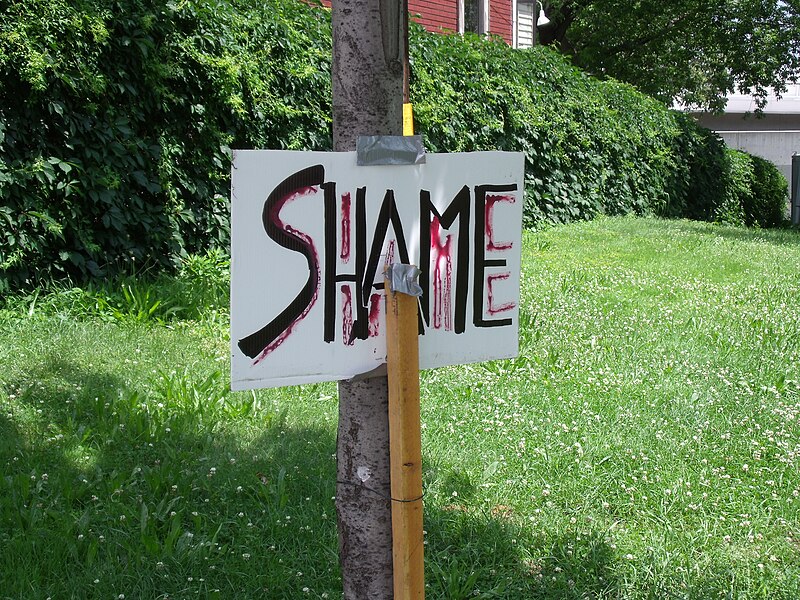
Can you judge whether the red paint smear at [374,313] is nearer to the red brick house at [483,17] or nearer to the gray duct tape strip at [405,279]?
the gray duct tape strip at [405,279]

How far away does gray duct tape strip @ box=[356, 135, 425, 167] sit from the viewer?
1920mm

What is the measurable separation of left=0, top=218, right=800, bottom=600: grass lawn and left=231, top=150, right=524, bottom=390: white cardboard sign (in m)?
1.23

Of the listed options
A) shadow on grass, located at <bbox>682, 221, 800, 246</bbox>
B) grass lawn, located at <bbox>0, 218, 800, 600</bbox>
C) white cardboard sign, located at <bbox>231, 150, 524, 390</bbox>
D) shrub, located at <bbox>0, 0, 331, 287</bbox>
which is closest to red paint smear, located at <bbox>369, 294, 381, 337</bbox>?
white cardboard sign, located at <bbox>231, 150, 524, 390</bbox>

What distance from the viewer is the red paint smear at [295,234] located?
6.10ft

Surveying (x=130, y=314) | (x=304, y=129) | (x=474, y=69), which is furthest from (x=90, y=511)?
(x=474, y=69)

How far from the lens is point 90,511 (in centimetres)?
325

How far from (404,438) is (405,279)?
0.38 m

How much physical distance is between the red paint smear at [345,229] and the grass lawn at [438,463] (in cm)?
144

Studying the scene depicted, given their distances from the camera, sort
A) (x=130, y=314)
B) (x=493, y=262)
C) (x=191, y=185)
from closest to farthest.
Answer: (x=493, y=262), (x=130, y=314), (x=191, y=185)

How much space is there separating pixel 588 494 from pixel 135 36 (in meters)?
4.79

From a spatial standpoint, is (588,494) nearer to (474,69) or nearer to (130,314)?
(130,314)

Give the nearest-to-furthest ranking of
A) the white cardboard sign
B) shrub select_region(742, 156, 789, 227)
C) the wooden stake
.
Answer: the white cardboard sign < the wooden stake < shrub select_region(742, 156, 789, 227)

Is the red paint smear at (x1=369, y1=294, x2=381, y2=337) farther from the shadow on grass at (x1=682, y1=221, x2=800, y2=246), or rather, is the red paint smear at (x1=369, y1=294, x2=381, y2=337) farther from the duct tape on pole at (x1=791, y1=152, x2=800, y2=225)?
the duct tape on pole at (x1=791, y1=152, x2=800, y2=225)

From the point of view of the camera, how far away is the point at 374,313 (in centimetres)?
200
